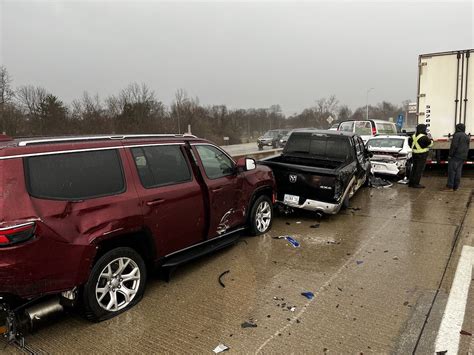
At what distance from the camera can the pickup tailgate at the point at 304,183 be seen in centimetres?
655

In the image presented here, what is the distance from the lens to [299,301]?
12.6 ft

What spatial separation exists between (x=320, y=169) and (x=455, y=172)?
5.27m

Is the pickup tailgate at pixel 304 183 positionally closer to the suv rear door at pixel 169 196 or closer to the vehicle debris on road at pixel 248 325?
the suv rear door at pixel 169 196

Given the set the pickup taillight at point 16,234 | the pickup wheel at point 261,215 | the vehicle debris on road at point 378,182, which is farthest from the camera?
the vehicle debris on road at point 378,182

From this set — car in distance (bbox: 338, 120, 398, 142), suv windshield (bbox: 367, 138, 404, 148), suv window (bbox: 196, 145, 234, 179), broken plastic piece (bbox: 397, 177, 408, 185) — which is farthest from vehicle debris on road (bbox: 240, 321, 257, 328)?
car in distance (bbox: 338, 120, 398, 142)

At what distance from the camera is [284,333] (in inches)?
129

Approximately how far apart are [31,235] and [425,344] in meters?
3.36

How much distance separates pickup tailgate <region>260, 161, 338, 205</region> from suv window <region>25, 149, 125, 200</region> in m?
3.83

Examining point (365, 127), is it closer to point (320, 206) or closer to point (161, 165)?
point (320, 206)

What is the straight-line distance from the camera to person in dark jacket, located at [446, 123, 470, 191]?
943cm

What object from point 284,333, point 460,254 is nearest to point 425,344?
point 284,333

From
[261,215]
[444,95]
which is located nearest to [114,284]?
[261,215]

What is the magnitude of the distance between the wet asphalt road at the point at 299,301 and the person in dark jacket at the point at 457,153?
3.87 m

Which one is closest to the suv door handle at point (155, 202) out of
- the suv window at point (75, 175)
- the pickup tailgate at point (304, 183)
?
the suv window at point (75, 175)
